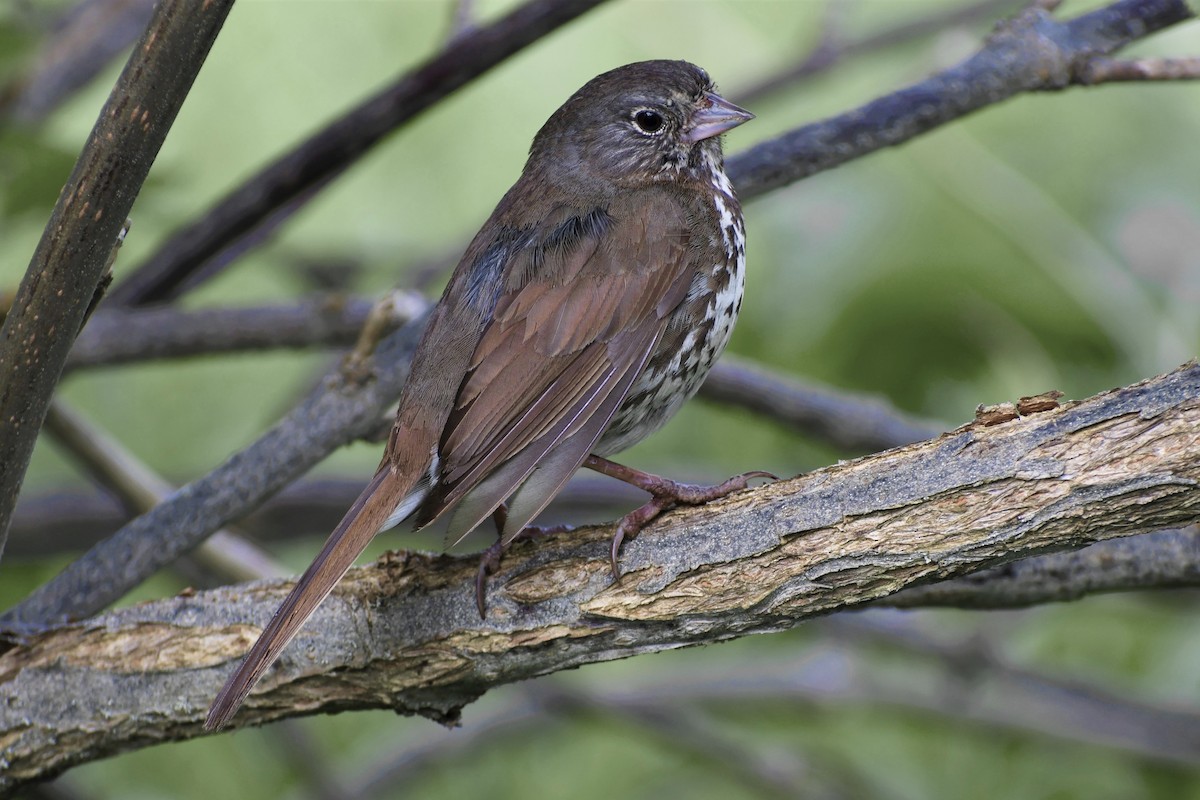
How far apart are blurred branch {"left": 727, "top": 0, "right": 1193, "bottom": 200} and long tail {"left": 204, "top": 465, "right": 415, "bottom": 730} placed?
52.1 inches

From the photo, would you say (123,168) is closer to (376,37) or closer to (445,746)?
(445,746)

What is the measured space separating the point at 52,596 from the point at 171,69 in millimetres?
1468

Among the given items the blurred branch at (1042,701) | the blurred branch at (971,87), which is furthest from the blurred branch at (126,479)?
the blurred branch at (1042,701)

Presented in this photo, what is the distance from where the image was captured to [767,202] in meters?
6.21

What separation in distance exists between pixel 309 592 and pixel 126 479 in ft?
5.07

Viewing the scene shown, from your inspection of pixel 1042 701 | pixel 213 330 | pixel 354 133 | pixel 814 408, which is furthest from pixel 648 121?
pixel 1042 701

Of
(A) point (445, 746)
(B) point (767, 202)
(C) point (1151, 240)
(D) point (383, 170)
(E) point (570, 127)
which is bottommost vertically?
(A) point (445, 746)

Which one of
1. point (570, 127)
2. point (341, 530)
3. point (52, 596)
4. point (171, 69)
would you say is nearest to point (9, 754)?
point (52, 596)

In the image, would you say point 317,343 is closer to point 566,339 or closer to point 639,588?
point 566,339

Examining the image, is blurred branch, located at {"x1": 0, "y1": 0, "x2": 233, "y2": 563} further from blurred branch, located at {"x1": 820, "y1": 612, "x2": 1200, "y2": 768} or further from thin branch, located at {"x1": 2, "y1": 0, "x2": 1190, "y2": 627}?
blurred branch, located at {"x1": 820, "y1": 612, "x2": 1200, "y2": 768}

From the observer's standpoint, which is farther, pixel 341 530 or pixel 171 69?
pixel 341 530

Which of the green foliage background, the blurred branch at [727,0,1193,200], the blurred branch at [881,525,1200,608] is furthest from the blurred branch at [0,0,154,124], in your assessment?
the blurred branch at [881,525,1200,608]

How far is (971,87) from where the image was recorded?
332 centimetres

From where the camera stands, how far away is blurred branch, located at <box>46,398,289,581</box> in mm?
3684
